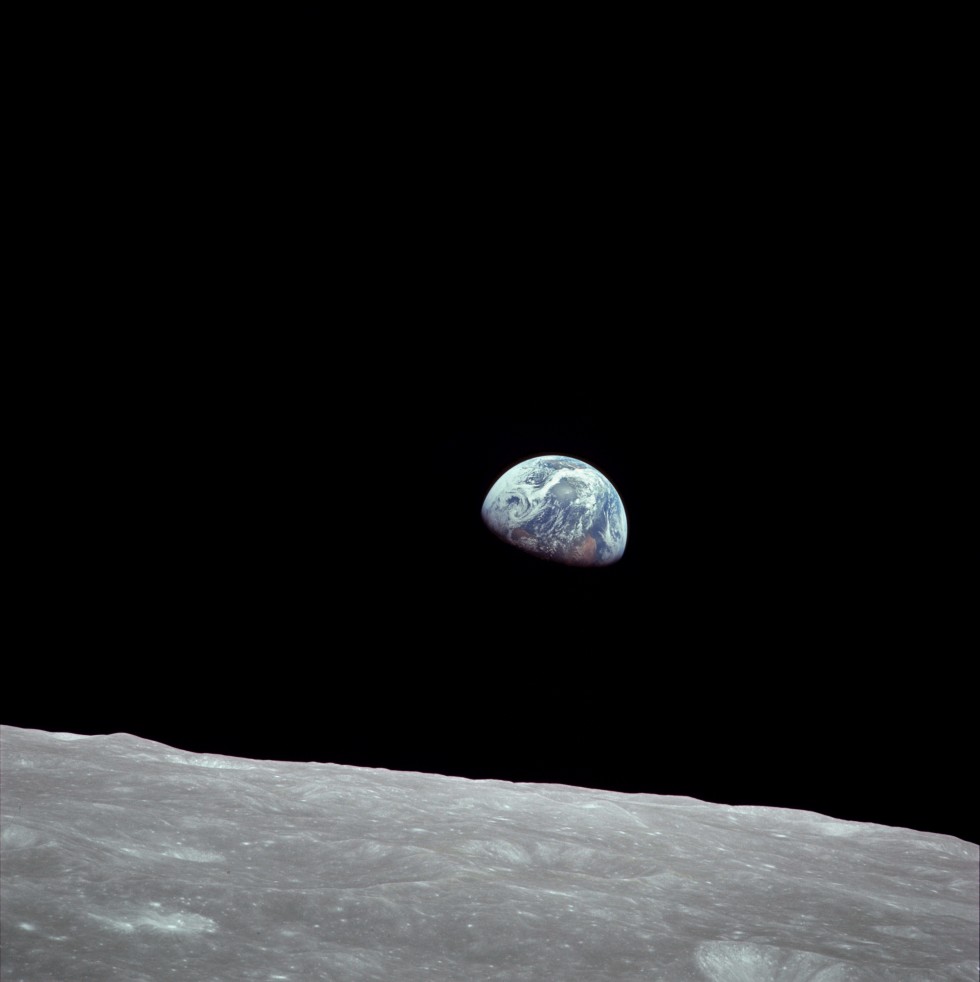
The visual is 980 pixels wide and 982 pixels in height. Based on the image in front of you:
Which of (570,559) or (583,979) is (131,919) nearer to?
(583,979)

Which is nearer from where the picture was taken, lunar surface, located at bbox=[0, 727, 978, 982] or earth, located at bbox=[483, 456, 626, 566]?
lunar surface, located at bbox=[0, 727, 978, 982]

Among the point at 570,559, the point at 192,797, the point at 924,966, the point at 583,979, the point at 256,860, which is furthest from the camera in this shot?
the point at 570,559

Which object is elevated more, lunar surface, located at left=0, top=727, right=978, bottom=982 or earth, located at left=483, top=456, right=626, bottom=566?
earth, located at left=483, top=456, right=626, bottom=566

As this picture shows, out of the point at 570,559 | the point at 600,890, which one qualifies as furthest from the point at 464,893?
the point at 570,559

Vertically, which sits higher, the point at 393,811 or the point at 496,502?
the point at 496,502

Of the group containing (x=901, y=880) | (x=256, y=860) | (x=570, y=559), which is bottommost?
(x=256, y=860)

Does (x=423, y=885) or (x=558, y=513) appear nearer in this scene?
(x=423, y=885)
